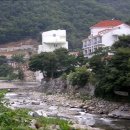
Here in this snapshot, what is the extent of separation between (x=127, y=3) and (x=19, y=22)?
44.9 meters

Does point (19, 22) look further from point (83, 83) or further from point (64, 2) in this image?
point (83, 83)

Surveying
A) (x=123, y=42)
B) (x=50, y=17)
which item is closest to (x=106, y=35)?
(x=123, y=42)

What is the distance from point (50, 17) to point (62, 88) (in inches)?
2853

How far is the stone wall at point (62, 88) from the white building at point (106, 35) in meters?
7.65

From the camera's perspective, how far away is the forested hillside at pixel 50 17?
407 feet

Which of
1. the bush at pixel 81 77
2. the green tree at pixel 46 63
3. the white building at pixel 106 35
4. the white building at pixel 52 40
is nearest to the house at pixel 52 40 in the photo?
the white building at pixel 52 40

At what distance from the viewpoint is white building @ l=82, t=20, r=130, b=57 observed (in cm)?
6675

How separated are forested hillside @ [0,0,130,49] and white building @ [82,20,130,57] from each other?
A: 4187 cm

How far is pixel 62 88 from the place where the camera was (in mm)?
57188

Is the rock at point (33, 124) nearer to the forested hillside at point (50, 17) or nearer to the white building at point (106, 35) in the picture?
the white building at point (106, 35)

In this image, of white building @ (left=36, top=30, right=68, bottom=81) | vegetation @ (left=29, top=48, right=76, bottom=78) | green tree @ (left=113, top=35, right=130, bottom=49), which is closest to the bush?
green tree @ (left=113, top=35, right=130, bottom=49)

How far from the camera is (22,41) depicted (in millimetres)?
123438

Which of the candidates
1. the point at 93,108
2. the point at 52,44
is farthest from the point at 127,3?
the point at 93,108

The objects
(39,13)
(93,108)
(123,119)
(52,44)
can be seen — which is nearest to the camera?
(123,119)
